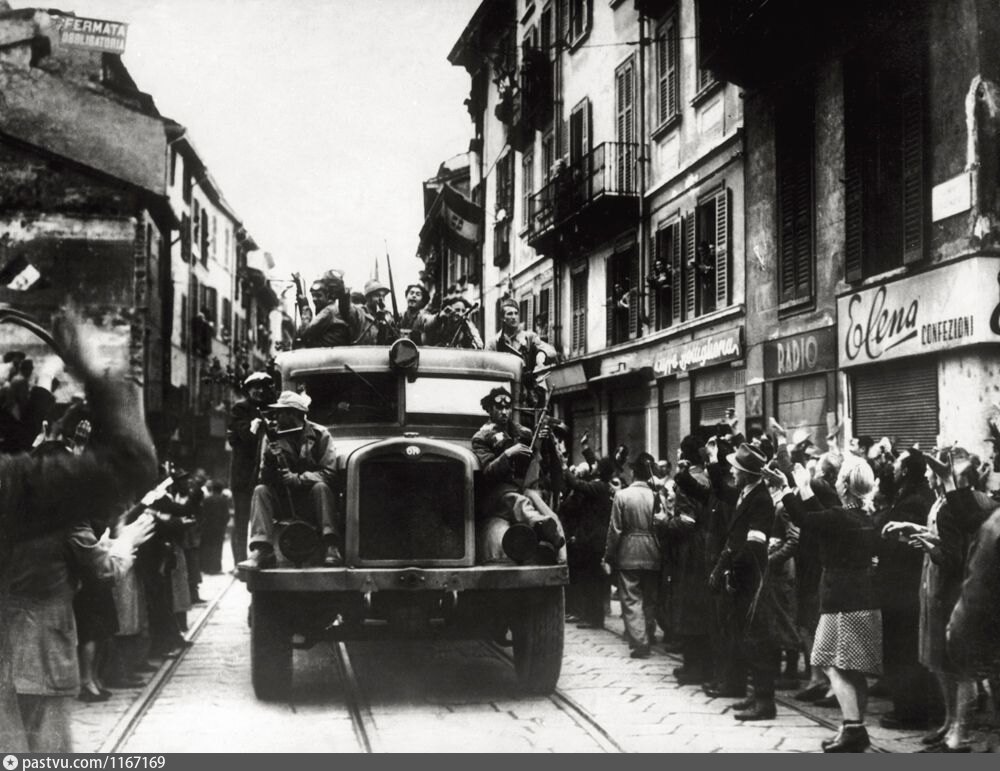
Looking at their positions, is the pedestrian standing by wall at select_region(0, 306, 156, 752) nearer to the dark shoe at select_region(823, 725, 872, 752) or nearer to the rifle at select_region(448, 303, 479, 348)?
the dark shoe at select_region(823, 725, 872, 752)

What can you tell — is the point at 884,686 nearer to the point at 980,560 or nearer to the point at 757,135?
Result: the point at 980,560

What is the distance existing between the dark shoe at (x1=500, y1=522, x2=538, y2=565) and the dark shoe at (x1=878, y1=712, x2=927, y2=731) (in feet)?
7.49

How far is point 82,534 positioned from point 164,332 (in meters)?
4.09

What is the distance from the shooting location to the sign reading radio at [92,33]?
6.79 metres

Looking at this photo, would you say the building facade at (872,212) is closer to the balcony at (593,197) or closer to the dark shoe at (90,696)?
the balcony at (593,197)

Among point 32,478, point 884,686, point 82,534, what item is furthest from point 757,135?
point 32,478

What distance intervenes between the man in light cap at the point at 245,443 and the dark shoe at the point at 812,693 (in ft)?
13.3

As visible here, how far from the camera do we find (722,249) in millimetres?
13609

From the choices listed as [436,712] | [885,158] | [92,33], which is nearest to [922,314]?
[885,158]

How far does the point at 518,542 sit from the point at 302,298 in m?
3.42

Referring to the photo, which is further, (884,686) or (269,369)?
(269,369)

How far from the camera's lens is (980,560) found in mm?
5562

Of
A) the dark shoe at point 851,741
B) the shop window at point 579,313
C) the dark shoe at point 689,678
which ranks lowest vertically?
the dark shoe at point 689,678

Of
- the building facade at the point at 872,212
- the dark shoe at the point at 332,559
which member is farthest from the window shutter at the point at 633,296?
the dark shoe at the point at 332,559
